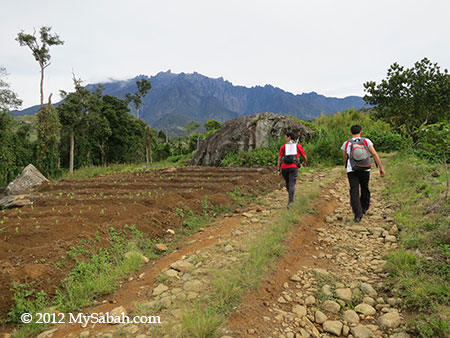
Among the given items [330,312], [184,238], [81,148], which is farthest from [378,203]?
[81,148]

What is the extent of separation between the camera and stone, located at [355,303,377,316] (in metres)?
2.28

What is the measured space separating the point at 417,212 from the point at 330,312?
9.21 feet

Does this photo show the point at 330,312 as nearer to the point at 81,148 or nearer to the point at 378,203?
the point at 378,203

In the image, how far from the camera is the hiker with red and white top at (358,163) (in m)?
4.22

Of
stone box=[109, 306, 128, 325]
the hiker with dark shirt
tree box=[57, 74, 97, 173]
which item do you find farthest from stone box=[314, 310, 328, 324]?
tree box=[57, 74, 97, 173]

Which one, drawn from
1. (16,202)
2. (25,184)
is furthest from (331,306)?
(25,184)

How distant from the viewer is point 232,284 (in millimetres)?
2479

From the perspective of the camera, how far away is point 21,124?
71.2 feet

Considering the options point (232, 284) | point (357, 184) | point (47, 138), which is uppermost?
point (47, 138)

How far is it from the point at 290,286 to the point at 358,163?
2.61 meters

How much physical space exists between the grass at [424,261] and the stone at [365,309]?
11.3 inches

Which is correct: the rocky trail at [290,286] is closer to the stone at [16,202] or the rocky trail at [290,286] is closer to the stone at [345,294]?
the stone at [345,294]

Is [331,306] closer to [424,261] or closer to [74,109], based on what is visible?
[424,261]

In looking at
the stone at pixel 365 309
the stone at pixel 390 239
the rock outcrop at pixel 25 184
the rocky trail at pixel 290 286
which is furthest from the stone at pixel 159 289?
the rock outcrop at pixel 25 184
